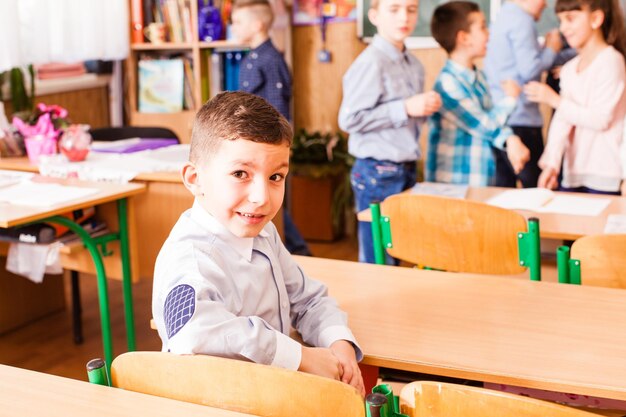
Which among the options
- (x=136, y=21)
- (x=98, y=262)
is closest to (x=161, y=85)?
(x=136, y=21)

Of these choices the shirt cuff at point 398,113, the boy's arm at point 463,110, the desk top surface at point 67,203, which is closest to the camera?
the desk top surface at point 67,203

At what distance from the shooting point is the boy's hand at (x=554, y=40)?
12.9 feet

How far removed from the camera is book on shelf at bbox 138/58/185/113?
16.5ft

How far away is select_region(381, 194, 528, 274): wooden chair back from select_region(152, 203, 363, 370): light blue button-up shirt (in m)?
0.64

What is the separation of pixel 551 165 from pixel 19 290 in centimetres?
243

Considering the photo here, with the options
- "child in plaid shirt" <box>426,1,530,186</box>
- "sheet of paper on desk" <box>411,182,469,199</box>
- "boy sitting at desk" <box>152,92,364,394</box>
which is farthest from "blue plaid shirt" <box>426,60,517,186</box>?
"boy sitting at desk" <box>152,92,364,394</box>

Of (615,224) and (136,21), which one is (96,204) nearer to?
(615,224)

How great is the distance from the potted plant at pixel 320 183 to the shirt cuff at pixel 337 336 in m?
3.37

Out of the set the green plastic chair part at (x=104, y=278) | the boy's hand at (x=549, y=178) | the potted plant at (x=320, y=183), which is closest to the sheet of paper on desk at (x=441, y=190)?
the boy's hand at (x=549, y=178)

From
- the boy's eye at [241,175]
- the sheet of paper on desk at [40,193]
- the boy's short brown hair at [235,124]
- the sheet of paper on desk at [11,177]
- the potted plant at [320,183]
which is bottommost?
the potted plant at [320,183]

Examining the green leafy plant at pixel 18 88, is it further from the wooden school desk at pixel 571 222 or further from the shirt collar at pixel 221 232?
the shirt collar at pixel 221 232

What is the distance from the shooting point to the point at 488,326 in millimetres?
1511

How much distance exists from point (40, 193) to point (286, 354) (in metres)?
1.74

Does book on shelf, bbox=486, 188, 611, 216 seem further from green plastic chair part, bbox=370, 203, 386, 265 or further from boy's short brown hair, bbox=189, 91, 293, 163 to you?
boy's short brown hair, bbox=189, 91, 293, 163
